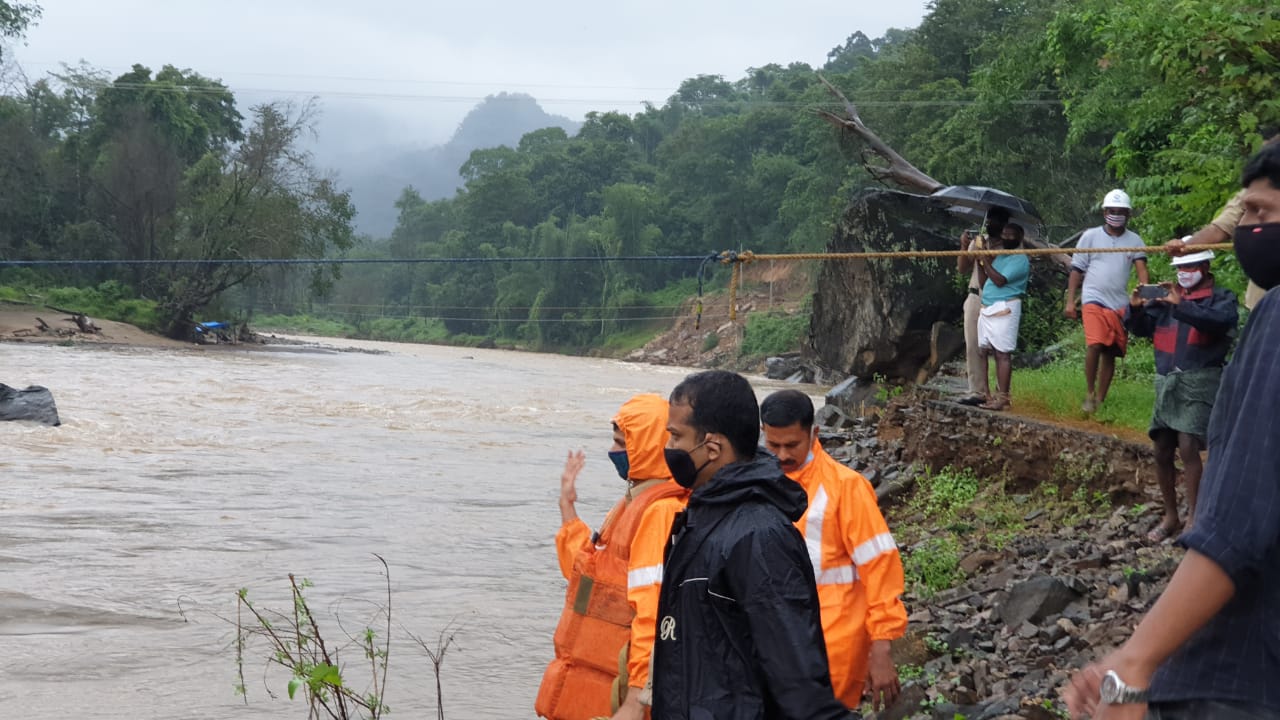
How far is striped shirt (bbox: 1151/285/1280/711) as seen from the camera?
5.86 feet

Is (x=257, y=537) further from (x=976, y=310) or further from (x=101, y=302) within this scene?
(x=101, y=302)

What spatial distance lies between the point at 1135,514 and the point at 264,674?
18.8ft

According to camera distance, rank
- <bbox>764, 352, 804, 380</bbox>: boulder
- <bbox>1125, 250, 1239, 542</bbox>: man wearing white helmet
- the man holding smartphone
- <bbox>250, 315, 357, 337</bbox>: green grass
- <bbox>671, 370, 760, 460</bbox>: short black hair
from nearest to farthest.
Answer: <bbox>671, 370, 760, 460</bbox>: short black hair, <bbox>1125, 250, 1239, 542</bbox>: man wearing white helmet, the man holding smartphone, <bbox>764, 352, 804, 380</bbox>: boulder, <bbox>250, 315, 357, 337</bbox>: green grass

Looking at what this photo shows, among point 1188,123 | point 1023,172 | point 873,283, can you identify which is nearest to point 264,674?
point 1188,123

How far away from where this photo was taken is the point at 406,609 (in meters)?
10.0

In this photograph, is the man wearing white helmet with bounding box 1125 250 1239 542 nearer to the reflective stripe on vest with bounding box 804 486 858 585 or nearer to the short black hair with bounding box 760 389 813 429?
the short black hair with bounding box 760 389 813 429

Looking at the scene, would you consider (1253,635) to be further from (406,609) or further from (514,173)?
(514,173)

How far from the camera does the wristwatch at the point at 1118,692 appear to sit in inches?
73.2

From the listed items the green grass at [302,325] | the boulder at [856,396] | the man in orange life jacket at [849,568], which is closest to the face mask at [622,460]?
the man in orange life jacket at [849,568]

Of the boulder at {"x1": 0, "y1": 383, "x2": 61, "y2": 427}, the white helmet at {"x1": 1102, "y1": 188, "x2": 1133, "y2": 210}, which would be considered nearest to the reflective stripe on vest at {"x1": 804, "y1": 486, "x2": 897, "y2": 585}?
the white helmet at {"x1": 1102, "y1": 188, "x2": 1133, "y2": 210}

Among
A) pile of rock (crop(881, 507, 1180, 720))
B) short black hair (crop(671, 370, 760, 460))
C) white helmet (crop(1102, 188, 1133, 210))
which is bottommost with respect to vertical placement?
pile of rock (crop(881, 507, 1180, 720))

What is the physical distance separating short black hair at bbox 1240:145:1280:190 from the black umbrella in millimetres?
10026

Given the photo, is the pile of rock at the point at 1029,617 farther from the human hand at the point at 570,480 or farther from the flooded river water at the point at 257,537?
the flooded river water at the point at 257,537

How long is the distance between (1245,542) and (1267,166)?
0.67m
